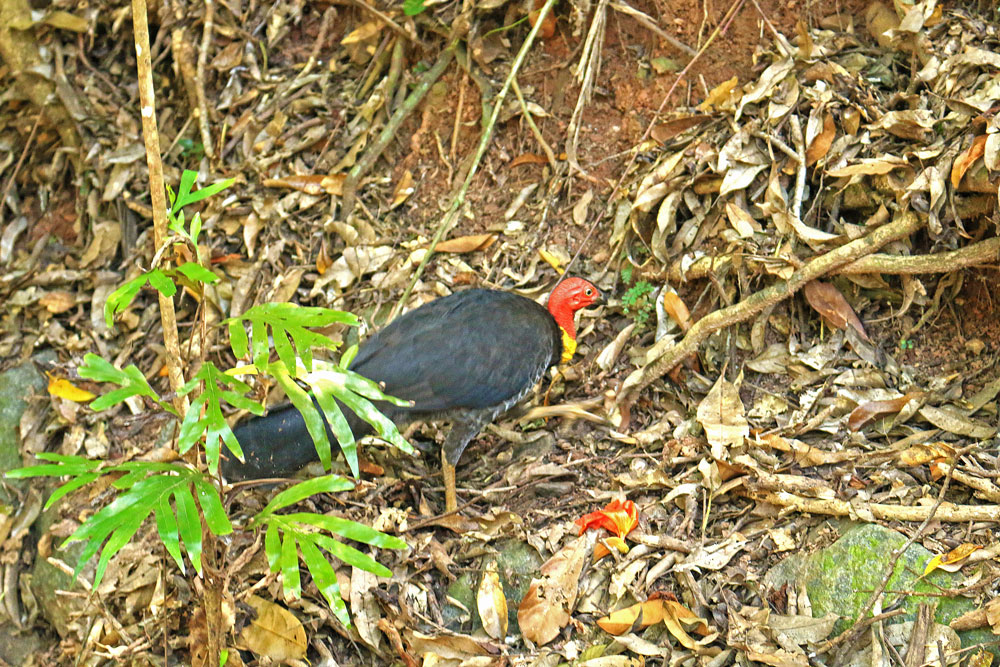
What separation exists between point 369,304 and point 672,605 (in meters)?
2.40

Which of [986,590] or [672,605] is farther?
[672,605]

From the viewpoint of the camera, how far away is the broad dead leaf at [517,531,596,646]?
10.6ft

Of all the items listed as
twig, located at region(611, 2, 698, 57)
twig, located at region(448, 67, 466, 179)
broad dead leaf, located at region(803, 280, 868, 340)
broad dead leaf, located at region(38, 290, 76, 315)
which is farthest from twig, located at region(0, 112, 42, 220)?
broad dead leaf, located at region(803, 280, 868, 340)

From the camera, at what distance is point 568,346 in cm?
428

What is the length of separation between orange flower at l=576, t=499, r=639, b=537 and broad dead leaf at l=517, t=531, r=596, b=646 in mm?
83

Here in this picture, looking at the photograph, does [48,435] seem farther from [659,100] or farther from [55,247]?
[659,100]

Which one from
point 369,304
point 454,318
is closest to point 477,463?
point 454,318

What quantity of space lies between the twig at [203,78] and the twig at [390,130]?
3.10ft

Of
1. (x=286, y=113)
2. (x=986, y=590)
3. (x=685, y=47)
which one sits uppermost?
Result: (x=685, y=47)

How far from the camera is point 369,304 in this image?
4734 mm

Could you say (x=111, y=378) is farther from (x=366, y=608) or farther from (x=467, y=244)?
(x=467, y=244)

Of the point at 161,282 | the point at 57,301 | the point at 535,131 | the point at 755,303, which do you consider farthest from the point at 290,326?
the point at 57,301

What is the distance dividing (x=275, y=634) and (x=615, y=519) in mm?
1436

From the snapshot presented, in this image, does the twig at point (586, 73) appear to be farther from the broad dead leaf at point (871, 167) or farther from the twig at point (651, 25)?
the broad dead leaf at point (871, 167)
